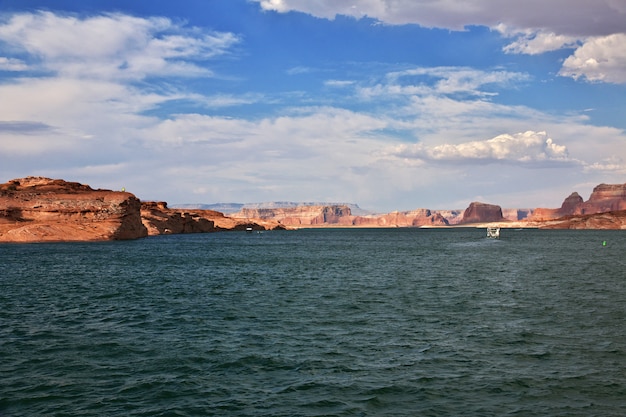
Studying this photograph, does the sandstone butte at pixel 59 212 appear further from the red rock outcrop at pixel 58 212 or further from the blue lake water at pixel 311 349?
the blue lake water at pixel 311 349

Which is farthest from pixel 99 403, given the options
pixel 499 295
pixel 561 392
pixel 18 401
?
pixel 499 295

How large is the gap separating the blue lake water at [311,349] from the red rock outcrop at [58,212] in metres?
77.3

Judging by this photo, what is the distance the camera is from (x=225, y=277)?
56406mm

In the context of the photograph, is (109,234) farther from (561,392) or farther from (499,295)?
(561,392)

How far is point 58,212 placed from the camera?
122 metres

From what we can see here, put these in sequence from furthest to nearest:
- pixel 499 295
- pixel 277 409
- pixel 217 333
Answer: pixel 499 295 → pixel 217 333 → pixel 277 409

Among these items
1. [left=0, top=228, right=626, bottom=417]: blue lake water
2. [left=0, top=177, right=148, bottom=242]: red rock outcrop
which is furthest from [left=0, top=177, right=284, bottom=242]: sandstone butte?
[left=0, top=228, right=626, bottom=417]: blue lake water

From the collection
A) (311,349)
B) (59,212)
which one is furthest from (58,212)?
(311,349)

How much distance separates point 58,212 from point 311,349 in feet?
371

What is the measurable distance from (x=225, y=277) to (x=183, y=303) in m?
18.7

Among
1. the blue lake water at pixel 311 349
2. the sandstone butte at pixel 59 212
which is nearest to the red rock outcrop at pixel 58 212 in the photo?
the sandstone butte at pixel 59 212

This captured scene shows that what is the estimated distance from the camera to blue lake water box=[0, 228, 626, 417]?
1744 centimetres

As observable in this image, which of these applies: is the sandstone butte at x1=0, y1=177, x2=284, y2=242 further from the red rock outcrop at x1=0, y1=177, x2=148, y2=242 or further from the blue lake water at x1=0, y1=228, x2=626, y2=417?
the blue lake water at x1=0, y1=228, x2=626, y2=417

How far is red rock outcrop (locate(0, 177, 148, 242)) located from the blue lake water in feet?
254
